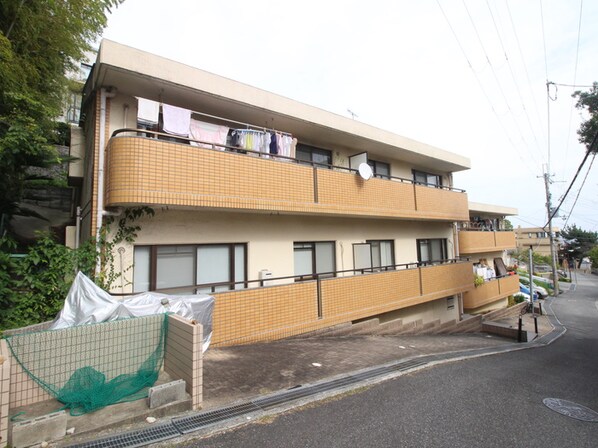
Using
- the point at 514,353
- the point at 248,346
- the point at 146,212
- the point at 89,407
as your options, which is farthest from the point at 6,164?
the point at 514,353

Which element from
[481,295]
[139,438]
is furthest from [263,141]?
[481,295]

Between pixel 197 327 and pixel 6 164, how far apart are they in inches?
218

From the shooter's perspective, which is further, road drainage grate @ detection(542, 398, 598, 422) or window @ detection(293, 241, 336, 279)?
window @ detection(293, 241, 336, 279)

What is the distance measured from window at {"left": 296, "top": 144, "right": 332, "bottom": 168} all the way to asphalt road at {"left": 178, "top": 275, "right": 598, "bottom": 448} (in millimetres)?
6710

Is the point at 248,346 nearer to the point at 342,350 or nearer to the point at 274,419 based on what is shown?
the point at 342,350

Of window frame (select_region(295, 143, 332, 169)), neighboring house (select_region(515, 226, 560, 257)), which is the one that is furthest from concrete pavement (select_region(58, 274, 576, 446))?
neighboring house (select_region(515, 226, 560, 257))

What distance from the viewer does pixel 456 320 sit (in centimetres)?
1445

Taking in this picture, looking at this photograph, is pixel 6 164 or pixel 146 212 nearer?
pixel 6 164

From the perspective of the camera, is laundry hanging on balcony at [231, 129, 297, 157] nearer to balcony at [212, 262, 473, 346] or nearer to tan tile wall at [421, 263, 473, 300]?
balcony at [212, 262, 473, 346]

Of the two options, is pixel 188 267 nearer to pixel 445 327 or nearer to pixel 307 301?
pixel 307 301

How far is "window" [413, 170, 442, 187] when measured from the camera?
46.9 feet

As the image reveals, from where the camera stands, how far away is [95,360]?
4.30 metres

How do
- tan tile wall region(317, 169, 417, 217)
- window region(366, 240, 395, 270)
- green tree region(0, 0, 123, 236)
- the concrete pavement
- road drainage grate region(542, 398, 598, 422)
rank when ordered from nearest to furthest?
the concrete pavement, road drainage grate region(542, 398, 598, 422), green tree region(0, 0, 123, 236), tan tile wall region(317, 169, 417, 217), window region(366, 240, 395, 270)

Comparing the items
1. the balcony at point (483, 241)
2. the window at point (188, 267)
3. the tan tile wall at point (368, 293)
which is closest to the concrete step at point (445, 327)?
the tan tile wall at point (368, 293)
